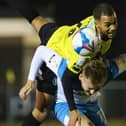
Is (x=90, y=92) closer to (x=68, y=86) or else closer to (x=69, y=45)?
(x=68, y=86)

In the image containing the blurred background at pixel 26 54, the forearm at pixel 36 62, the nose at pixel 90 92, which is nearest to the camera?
the nose at pixel 90 92

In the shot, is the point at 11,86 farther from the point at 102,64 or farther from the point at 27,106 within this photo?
the point at 102,64

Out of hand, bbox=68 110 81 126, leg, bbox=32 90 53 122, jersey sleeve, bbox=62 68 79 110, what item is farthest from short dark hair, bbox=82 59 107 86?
leg, bbox=32 90 53 122

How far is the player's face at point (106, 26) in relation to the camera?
5.17 m

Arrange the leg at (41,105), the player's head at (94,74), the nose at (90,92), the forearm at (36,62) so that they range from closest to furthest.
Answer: the player's head at (94,74)
the nose at (90,92)
the forearm at (36,62)
the leg at (41,105)

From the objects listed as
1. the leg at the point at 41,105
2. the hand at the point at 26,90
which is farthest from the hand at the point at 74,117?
the leg at the point at 41,105

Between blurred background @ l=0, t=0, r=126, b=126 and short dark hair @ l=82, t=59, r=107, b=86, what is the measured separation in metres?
2.72

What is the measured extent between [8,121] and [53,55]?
4.92 m

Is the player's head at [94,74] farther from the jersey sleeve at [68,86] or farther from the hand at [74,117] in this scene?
the hand at [74,117]

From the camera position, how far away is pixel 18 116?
9930mm

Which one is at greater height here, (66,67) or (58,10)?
(58,10)

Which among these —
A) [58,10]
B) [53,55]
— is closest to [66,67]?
[53,55]

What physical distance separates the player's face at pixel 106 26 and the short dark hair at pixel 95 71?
0.18 metres

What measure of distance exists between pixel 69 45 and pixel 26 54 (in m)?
7.17
